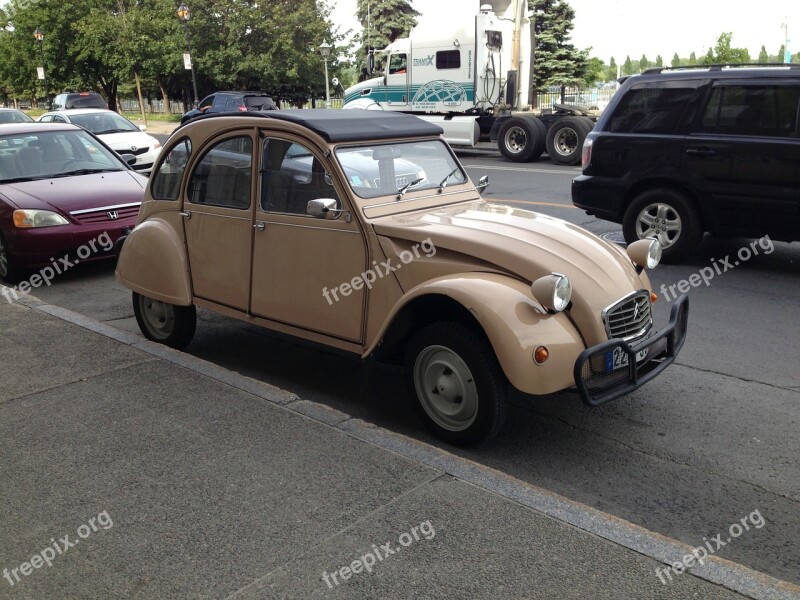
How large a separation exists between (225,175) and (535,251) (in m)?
2.37

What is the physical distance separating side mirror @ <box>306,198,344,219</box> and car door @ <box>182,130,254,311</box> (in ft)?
2.49

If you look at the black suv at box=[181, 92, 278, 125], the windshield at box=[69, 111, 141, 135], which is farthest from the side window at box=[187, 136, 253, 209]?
the black suv at box=[181, 92, 278, 125]

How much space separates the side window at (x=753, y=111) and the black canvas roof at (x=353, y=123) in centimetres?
409

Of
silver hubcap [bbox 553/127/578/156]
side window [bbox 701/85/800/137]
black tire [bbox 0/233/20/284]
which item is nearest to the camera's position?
side window [bbox 701/85/800/137]

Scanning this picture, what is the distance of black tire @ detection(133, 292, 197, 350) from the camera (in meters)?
6.11

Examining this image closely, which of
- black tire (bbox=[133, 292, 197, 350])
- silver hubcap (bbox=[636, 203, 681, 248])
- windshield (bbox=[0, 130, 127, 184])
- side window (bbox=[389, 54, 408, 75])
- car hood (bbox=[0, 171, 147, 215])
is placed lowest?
black tire (bbox=[133, 292, 197, 350])

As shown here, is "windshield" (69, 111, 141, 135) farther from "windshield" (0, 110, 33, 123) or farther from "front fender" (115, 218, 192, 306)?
"front fender" (115, 218, 192, 306)

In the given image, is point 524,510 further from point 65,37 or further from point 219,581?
point 65,37

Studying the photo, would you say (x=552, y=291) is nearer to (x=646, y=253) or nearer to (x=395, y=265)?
(x=395, y=265)

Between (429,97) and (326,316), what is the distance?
19445 millimetres

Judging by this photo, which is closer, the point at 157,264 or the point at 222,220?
the point at 222,220

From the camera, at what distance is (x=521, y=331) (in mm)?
3986

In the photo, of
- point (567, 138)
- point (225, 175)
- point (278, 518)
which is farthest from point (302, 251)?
point (567, 138)

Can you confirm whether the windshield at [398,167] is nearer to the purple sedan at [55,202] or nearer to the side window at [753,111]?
the side window at [753,111]
